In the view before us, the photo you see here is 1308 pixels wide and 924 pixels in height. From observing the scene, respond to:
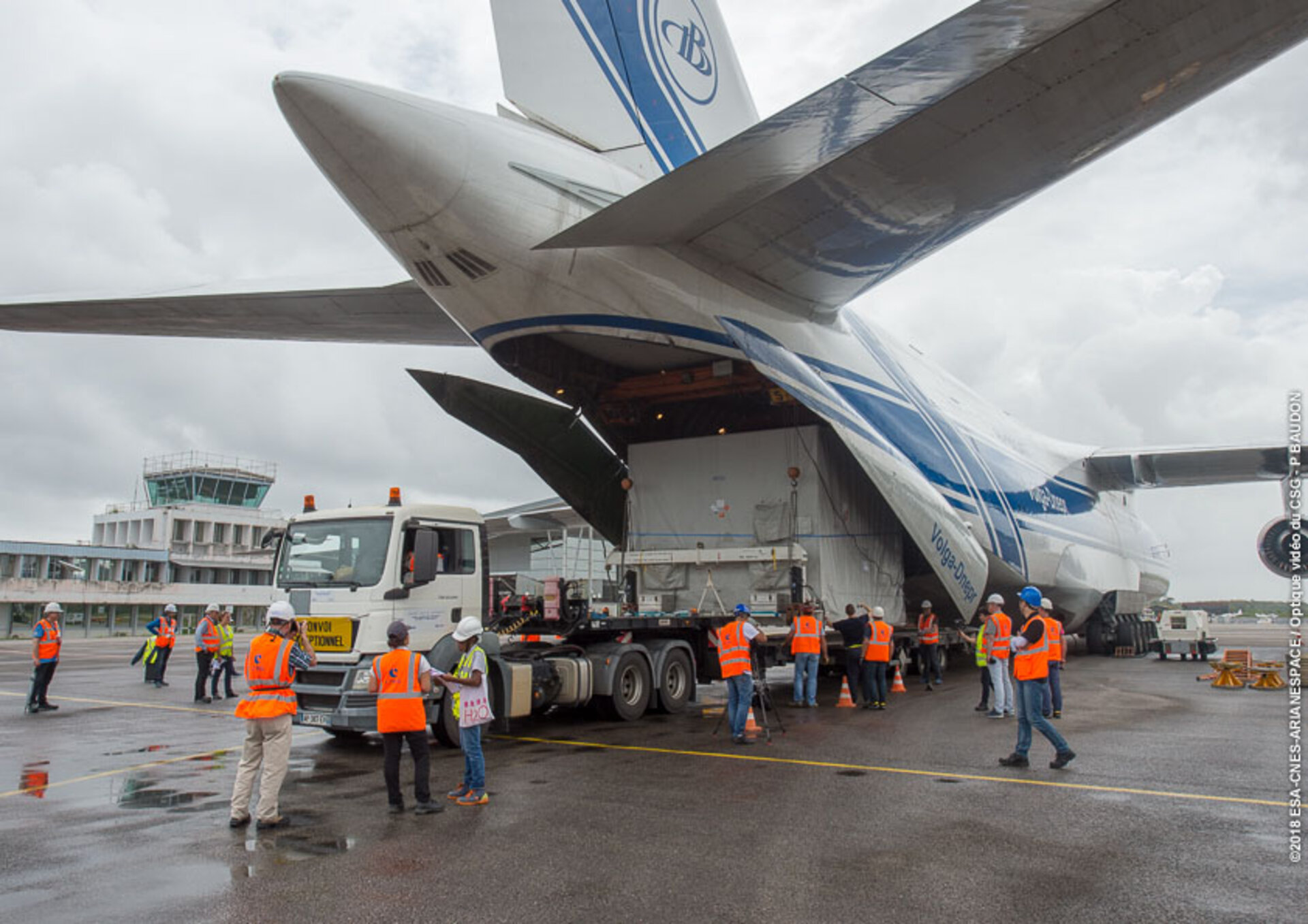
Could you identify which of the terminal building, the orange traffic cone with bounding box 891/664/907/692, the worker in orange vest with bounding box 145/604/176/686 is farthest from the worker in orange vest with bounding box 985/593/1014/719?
the terminal building

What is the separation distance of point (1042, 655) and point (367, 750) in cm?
684

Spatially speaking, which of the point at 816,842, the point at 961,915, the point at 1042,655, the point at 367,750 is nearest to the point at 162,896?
the point at 816,842

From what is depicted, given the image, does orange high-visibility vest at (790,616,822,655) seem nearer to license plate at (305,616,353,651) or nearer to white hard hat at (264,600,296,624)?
license plate at (305,616,353,651)

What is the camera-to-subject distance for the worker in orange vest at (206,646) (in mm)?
14617

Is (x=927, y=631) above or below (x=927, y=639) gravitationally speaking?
above

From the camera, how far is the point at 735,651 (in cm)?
962

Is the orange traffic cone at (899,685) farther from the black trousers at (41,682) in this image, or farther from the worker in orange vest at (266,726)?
the black trousers at (41,682)

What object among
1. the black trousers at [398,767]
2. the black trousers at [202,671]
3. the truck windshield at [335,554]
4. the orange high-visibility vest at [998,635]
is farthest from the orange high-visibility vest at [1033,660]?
the black trousers at [202,671]

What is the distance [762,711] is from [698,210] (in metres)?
6.21

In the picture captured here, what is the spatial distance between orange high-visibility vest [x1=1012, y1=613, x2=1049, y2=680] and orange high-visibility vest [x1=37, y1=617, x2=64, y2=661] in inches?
515

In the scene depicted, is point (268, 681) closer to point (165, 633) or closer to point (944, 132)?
point (944, 132)

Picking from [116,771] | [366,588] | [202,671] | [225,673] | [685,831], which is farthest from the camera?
[225,673]

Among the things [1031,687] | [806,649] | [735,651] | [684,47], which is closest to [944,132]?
[684,47]

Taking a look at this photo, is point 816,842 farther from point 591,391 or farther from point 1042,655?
point 591,391
